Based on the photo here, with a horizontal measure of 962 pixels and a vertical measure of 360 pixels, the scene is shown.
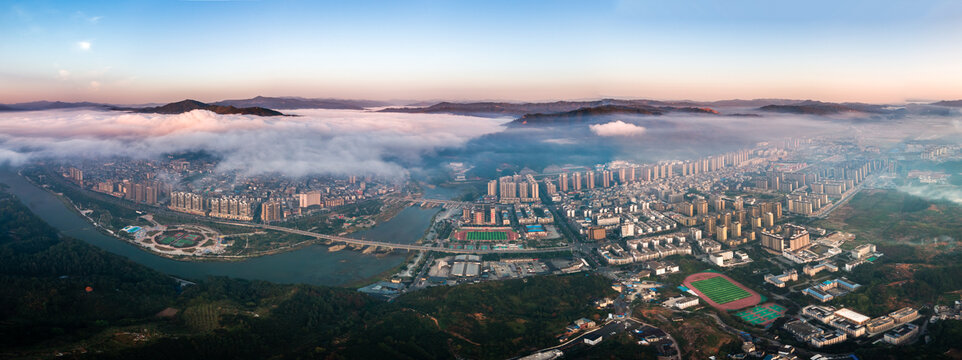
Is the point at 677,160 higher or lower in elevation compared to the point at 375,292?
higher

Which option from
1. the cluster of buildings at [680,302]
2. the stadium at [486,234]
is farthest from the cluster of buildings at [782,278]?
the stadium at [486,234]

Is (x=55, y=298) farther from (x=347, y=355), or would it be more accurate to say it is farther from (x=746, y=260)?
(x=746, y=260)

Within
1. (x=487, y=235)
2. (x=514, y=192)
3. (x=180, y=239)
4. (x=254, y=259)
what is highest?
(x=514, y=192)

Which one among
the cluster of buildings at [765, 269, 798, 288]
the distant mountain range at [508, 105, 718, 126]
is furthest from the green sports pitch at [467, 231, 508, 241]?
the distant mountain range at [508, 105, 718, 126]

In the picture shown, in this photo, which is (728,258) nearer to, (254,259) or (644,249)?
(644,249)

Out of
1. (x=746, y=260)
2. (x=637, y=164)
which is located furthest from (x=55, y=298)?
(x=637, y=164)

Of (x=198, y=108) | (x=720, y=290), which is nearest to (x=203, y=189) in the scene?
(x=198, y=108)
